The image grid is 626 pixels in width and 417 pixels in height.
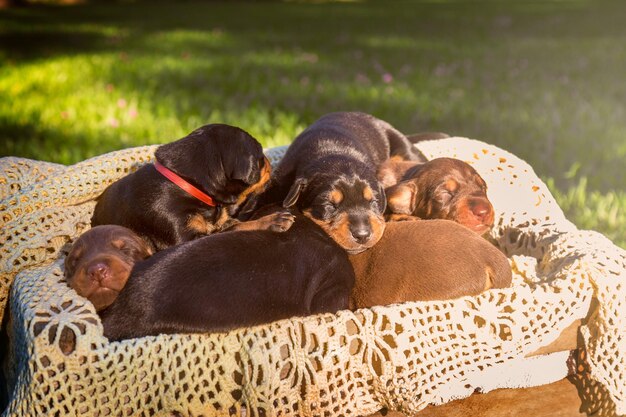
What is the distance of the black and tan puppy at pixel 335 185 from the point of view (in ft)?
11.1

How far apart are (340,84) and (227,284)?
664 centimetres

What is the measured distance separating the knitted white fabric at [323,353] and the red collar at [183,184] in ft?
2.28

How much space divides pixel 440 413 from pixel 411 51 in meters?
9.80

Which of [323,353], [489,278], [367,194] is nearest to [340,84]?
[367,194]

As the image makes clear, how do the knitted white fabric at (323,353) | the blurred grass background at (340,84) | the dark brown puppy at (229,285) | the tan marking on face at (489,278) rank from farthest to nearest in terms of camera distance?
the blurred grass background at (340,84) → the tan marking on face at (489,278) → the dark brown puppy at (229,285) → the knitted white fabric at (323,353)

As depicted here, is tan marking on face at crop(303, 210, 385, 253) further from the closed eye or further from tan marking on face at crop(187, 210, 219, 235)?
tan marking on face at crop(187, 210, 219, 235)

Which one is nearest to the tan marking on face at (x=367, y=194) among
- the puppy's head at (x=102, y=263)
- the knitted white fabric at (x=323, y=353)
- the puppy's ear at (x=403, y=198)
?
the puppy's ear at (x=403, y=198)

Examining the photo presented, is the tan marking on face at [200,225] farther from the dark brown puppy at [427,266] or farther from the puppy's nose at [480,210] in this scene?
the puppy's nose at [480,210]

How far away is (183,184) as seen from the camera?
12.3 ft

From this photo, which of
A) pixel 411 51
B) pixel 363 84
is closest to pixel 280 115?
pixel 363 84

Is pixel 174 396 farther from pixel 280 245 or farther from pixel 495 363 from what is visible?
pixel 495 363

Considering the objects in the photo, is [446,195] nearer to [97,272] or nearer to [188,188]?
[188,188]

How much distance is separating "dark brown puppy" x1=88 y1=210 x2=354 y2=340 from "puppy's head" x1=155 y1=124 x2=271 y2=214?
0.60 meters

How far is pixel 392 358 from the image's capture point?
110 inches
